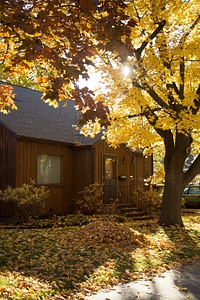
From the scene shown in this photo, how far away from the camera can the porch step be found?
18.1m

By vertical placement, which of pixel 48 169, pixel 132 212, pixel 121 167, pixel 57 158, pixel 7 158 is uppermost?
pixel 57 158

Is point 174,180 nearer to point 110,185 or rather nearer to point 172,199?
point 172,199

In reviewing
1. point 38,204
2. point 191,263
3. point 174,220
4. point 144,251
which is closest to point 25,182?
point 38,204

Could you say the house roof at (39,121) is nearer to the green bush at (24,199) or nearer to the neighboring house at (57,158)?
the neighboring house at (57,158)

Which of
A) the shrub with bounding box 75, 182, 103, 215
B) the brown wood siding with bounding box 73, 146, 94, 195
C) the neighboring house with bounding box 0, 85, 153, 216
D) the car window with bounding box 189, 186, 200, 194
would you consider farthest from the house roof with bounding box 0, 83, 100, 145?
the car window with bounding box 189, 186, 200, 194

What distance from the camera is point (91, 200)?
58.7 feet

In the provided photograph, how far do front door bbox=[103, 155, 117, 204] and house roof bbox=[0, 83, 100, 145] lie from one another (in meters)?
1.44

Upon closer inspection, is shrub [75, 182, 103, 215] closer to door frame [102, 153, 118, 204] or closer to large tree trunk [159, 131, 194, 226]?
door frame [102, 153, 118, 204]

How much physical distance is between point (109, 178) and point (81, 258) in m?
11.8

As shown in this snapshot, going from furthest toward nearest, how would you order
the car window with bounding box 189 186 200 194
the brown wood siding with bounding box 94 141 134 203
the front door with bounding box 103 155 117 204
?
the car window with bounding box 189 186 200 194
the front door with bounding box 103 155 117 204
the brown wood siding with bounding box 94 141 134 203

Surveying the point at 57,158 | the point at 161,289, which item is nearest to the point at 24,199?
the point at 57,158

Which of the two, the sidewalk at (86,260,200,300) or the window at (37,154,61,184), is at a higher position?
the window at (37,154,61,184)

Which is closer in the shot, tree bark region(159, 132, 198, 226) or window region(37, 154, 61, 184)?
tree bark region(159, 132, 198, 226)

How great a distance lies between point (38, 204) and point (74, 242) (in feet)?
19.9
